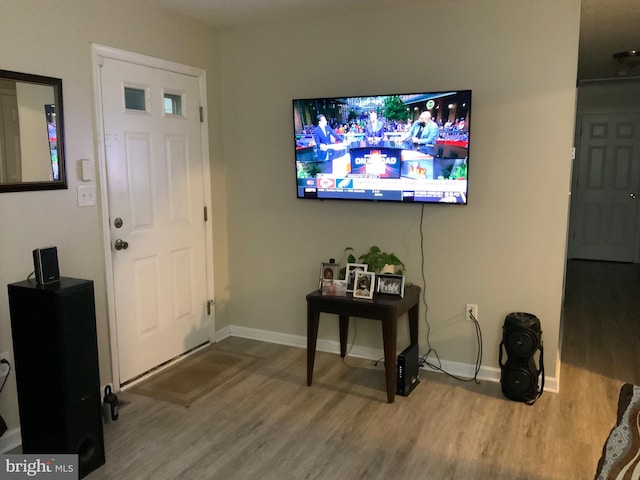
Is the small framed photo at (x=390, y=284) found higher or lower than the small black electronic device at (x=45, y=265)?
lower

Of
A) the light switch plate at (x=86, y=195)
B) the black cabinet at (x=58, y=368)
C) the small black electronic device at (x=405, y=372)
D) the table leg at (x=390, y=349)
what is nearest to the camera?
the black cabinet at (x=58, y=368)

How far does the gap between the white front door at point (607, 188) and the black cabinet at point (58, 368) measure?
638cm

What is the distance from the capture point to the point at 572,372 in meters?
3.48

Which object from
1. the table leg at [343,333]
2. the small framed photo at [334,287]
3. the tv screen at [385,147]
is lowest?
the table leg at [343,333]

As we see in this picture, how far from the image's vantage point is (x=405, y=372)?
10.2ft

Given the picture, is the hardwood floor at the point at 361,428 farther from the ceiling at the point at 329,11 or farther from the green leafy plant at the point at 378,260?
the ceiling at the point at 329,11

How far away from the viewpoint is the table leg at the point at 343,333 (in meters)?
3.67

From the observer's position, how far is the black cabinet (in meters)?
2.31

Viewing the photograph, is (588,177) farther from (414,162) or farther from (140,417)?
(140,417)

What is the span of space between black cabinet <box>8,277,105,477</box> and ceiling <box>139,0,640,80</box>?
1.93 metres

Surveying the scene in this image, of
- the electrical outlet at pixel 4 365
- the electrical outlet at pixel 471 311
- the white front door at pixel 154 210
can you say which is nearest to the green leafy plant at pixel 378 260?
the electrical outlet at pixel 471 311

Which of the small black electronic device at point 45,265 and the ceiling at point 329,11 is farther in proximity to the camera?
the ceiling at point 329,11

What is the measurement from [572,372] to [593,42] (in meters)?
2.56

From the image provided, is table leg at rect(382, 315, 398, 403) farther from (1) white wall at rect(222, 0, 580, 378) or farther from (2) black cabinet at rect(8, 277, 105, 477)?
(2) black cabinet at rect(8, 277, 105, 477)
